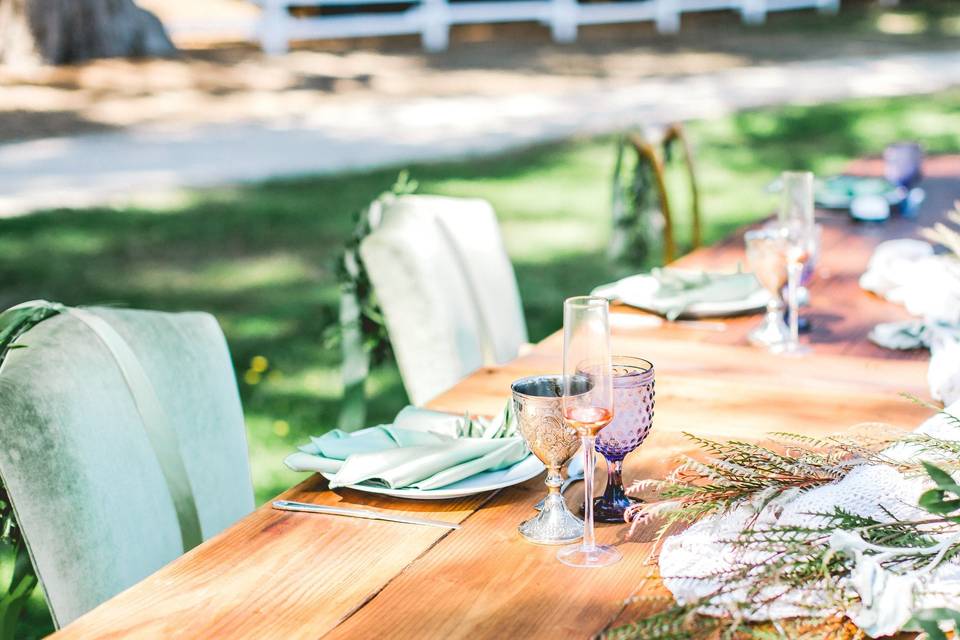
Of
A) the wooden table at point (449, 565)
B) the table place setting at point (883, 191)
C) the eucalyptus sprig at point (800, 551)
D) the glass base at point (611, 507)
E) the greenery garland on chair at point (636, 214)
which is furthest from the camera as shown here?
the greenery garland on chair at point (636, 214)

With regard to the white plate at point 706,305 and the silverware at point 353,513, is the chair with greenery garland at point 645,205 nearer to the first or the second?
the white plate at point 706,305

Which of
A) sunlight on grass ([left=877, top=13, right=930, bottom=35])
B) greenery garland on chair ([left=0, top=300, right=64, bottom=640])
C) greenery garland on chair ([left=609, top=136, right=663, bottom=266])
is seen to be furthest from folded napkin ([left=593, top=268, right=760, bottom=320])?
sunlight on grass ([left=877, top=13, right=930, bottom=35])

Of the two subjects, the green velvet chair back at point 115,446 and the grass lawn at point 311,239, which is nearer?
the green velvet chair back at point 115,446

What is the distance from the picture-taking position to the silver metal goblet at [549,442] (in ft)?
5.08

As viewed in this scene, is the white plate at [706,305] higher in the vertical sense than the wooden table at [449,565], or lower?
higher

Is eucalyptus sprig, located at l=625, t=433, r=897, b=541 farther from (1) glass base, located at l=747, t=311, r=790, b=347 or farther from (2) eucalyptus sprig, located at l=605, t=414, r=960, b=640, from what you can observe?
(1) glass base, located at l=747, t=311, r=790, b=347

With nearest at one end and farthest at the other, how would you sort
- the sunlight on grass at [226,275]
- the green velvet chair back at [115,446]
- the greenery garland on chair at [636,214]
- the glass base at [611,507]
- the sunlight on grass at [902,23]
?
the glass base at [611,507] < the green velvet chair back at [115,446] < the greenery garland on chair at [636,214] < the sunlight on grass at [226,275] < the sunlight on grass at [902,23]

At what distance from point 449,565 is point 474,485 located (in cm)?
21

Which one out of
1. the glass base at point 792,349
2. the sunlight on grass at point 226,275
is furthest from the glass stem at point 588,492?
the sunlight on grass at point 226,275

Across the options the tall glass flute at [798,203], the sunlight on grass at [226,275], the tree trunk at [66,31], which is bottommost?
the sunlight on grass at [226,275]

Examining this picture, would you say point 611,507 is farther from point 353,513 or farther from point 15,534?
point 15,534

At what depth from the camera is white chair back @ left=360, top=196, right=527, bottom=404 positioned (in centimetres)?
296

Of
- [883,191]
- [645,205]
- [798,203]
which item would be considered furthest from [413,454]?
[645,205]

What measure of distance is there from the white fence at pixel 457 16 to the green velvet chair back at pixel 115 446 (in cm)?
1256
